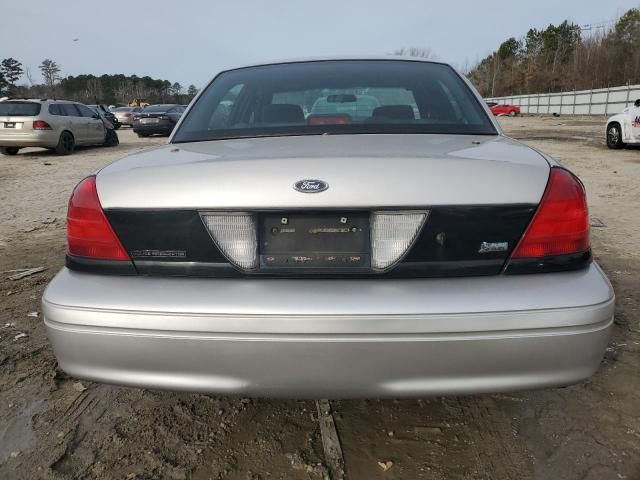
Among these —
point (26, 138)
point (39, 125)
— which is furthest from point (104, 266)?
point (26, 138)

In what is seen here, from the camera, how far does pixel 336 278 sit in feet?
5.25

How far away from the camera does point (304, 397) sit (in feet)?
5.33

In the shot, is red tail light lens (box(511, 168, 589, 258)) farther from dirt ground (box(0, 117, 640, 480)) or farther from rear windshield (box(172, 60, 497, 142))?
dirt ground (box(0, 117, 640, 480))

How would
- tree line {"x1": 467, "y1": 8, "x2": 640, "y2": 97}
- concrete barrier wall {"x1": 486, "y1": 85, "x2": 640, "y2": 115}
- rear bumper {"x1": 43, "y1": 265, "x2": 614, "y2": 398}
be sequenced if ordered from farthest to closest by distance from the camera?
tree line {"x1": 467, "y1": 8, "x2": 640, "y2": 97}
concrete barrier wall {"x1": 486, "y1": 85, "x2": 640, "y2": 115}
rear bumper {"x1": 43, "y1": 265, "x2": 614, "y2": 398}

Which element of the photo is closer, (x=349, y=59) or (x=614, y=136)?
(x=349, y=59)

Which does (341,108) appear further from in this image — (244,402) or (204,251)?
(244,402)

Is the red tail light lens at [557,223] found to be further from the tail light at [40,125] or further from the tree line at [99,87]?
the tree line at [99,87]

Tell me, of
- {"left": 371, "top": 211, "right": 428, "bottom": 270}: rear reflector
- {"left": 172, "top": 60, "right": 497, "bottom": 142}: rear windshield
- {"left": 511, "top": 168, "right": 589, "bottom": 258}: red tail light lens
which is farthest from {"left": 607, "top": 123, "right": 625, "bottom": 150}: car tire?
{"left": 371, "top": 211, "right": 428, "bottom": 270}: rear reflector

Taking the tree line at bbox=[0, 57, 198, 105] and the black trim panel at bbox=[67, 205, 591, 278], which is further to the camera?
the tree line at bbox=[0, 57, 198, 105]

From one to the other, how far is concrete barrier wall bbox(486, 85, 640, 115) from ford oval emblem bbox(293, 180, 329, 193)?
1790 inches

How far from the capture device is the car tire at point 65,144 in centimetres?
1383

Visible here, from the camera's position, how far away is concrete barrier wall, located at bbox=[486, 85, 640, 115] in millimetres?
42062

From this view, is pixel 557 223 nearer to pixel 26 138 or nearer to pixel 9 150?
pixel 26 138

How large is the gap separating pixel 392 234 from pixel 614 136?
14286mm
